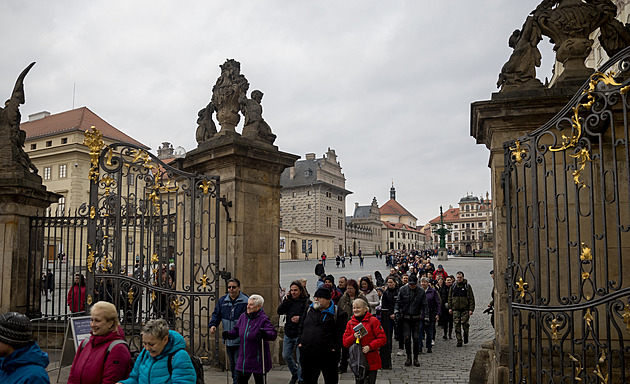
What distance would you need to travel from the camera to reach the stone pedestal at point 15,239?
350 inches

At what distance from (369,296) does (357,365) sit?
10.9 ft

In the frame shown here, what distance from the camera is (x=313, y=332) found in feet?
19.9

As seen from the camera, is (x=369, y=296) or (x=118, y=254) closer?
(x=118, y=254)

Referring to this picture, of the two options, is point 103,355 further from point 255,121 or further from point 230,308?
point 255,121

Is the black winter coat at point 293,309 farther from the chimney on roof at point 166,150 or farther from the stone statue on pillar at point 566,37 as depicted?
the chimney on roof at point 166,150

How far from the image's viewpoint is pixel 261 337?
5945mm

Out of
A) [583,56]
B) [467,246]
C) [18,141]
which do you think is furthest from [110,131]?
[467,246]

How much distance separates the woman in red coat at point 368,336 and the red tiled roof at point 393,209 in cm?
14829

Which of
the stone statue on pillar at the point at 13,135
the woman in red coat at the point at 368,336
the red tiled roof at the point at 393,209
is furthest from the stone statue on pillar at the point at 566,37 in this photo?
the red tiled roof at the point at 393,209

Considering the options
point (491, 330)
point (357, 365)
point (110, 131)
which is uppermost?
point (110, 131)

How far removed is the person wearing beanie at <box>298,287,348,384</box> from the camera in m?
6.02

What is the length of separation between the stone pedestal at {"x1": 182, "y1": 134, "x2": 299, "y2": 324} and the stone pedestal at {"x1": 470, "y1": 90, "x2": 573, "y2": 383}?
3433mm

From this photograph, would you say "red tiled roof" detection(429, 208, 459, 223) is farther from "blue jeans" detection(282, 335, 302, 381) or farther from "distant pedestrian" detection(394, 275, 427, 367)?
"blue jeans" detection(282, 335, 302, 381)

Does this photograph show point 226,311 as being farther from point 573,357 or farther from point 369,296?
point 573,357
